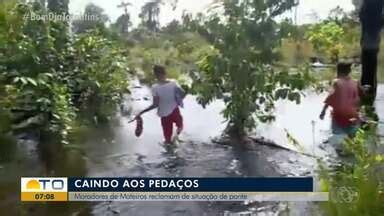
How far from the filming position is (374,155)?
7.84ft

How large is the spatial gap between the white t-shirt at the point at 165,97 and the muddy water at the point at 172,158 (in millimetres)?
76

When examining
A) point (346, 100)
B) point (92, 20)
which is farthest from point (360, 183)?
point (92, 20)

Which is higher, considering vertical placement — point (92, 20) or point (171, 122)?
point (92, 20)

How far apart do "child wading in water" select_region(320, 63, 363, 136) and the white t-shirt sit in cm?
76

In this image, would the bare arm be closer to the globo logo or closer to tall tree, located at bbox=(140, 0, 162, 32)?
tall tree, located at bbox=(140, 0, 162, 32)

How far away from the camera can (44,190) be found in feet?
8.47

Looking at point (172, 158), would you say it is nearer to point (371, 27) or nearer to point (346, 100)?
point (346, 100)

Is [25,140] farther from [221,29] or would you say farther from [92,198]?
[221,29]

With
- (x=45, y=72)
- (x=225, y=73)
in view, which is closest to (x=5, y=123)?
(x=45, y=72)

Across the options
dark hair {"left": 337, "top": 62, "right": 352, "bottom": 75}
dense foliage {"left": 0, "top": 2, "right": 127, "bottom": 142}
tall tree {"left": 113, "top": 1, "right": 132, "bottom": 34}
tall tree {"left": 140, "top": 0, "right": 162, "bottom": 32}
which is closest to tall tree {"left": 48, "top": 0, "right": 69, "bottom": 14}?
dense foliage {"left": 0, "top": 2, "right": 127, "bottom": 142}

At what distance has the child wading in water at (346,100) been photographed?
2822mm

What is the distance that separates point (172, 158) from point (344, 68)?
92cm

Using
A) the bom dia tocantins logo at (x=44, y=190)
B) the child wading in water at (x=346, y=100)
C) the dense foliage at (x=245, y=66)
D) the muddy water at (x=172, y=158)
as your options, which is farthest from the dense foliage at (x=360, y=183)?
the bom dia tocantins logo at (x=44, y=190)

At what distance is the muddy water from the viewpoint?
2789mm
